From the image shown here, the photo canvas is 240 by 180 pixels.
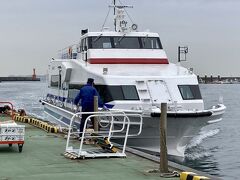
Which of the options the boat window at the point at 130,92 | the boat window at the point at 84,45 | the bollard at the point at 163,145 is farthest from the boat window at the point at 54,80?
the bollard at the point at 163,145

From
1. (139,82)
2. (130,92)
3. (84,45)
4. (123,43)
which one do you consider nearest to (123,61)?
(123,43)

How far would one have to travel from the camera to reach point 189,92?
48.3 ft

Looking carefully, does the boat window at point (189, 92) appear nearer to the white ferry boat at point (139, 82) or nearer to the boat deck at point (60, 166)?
the white ferry boat at point (139, 82)

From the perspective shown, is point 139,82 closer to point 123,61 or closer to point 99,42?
point 123,61

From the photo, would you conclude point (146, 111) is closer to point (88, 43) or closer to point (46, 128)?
point (46, 128)

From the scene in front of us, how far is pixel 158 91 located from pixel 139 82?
2.11ft

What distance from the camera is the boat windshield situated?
17047mm

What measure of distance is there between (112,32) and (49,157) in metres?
9.16

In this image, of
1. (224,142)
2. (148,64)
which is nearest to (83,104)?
(148,64)

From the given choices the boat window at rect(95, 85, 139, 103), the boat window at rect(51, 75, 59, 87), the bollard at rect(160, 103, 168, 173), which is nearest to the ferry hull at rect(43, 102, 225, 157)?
the boat window at rect(95, 85, 139, 103)

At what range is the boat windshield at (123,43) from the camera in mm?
17047

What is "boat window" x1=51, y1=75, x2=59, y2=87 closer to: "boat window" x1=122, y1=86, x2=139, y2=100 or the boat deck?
"boat window" x1=122, y1=86, x2=139, y2=100

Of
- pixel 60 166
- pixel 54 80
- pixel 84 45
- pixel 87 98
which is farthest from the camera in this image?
pixel 54 80

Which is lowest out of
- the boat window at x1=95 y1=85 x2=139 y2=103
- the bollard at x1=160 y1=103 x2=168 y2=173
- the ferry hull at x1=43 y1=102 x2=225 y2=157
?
the ferry hull at x1=43 y1=102 x2=225 y2=157
